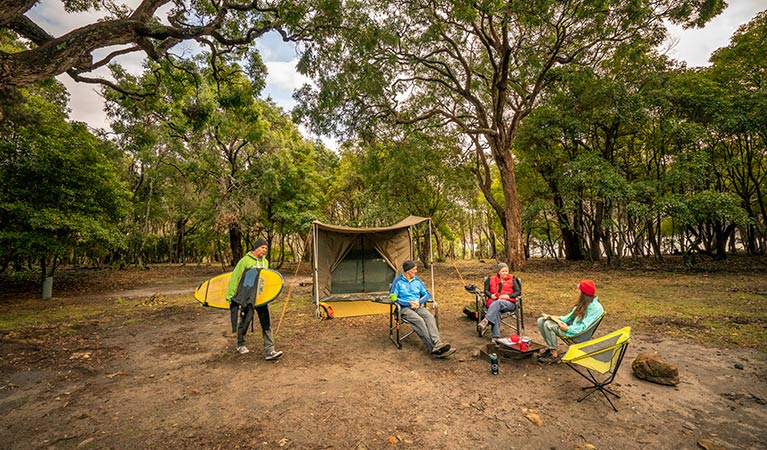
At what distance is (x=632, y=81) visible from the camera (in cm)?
1084

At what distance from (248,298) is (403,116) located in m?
10.1

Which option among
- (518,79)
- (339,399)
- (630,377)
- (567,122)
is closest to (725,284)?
(567,122)

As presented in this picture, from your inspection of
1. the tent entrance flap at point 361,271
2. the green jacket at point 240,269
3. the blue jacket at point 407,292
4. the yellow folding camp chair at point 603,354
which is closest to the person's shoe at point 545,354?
the yellow folding camp chair at point 603,354

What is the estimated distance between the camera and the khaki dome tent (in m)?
7.57

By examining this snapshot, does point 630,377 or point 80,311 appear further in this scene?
point 80,311

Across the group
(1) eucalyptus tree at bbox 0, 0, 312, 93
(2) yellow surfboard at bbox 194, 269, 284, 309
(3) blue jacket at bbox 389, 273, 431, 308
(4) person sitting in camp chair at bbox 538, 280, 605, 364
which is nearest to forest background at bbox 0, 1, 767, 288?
(1) eucalyptus tree at bbox 0, 0, 312, 93

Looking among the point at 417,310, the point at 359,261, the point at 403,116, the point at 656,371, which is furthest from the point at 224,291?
the point at 403,116

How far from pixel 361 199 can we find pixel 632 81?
11930 millimetres

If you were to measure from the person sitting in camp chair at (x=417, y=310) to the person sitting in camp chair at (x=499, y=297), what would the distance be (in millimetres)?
749

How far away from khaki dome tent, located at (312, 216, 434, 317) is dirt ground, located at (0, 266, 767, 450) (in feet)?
8.80

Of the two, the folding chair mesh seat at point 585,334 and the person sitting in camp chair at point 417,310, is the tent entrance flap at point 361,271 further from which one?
the folding chair mesh seat at point 585,334

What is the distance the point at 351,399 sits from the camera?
120 inches

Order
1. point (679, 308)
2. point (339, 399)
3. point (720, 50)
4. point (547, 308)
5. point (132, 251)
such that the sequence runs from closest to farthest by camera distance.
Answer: point (339, 399) < point (679, 308) < point (547, 308) < point (720, 50) < point (132, 251)

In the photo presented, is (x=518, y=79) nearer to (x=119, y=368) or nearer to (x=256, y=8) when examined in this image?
(x=256, y=8)
